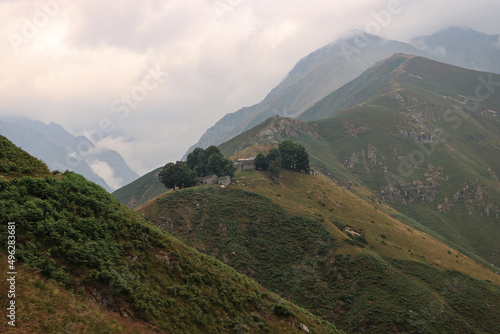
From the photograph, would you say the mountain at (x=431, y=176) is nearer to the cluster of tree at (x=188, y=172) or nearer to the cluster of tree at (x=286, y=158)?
the cluster of tree at (x=286, y=158)

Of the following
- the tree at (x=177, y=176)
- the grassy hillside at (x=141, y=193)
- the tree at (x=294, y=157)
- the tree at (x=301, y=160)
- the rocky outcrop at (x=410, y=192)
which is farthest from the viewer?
the grassy hillside at (x=141, y=193)

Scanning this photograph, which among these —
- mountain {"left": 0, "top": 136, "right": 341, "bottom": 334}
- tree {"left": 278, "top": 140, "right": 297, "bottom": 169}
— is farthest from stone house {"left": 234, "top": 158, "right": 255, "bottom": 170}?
mountain {"left": 0, "top": 136, "right": 341, "bottom": 334}

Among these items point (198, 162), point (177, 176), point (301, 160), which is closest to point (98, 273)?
point (177, 176)

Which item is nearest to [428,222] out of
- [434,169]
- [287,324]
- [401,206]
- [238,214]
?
[401,206]

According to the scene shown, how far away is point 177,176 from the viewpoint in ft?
320

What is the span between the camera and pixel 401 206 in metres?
150

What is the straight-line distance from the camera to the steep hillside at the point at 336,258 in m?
53.5

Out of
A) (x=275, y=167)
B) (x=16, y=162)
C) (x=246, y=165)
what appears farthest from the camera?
(x=246, y=165)

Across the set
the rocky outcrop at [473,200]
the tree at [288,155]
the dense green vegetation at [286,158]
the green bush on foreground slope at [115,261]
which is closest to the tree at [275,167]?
the dense green vegetation at [286,158]

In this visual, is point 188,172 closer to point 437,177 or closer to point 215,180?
point 215,180

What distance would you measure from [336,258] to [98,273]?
5658 cm

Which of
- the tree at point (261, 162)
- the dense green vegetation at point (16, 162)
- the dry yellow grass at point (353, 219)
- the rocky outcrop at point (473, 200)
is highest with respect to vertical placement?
the dense green vegetation at point (16, 162)

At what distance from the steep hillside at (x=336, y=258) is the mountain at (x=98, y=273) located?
2783cm

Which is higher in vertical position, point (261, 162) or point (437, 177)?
point (261, 162)
